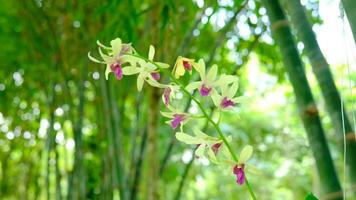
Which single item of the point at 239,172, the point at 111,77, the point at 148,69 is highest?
the point at 111,77

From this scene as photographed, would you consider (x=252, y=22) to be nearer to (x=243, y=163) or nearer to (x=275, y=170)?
(x=243, y=163)

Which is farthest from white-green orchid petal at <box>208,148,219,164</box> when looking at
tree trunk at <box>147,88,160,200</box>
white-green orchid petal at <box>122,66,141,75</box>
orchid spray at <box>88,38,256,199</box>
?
tree trunk at <box>147,88,160,200</box>

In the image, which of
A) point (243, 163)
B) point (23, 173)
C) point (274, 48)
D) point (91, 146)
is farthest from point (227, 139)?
point (23, 173)

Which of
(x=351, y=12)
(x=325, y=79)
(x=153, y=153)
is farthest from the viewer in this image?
(x=153, y=153)

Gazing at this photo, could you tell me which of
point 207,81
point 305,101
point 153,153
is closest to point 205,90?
point 207,81

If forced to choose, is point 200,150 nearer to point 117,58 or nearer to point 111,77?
point 117,58

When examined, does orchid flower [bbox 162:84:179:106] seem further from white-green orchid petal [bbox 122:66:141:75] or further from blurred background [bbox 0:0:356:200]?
blurred background [bbox 0:0:356:200]

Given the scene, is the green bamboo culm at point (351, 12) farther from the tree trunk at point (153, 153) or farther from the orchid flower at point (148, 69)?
the tree trunk at point (153, 153)
